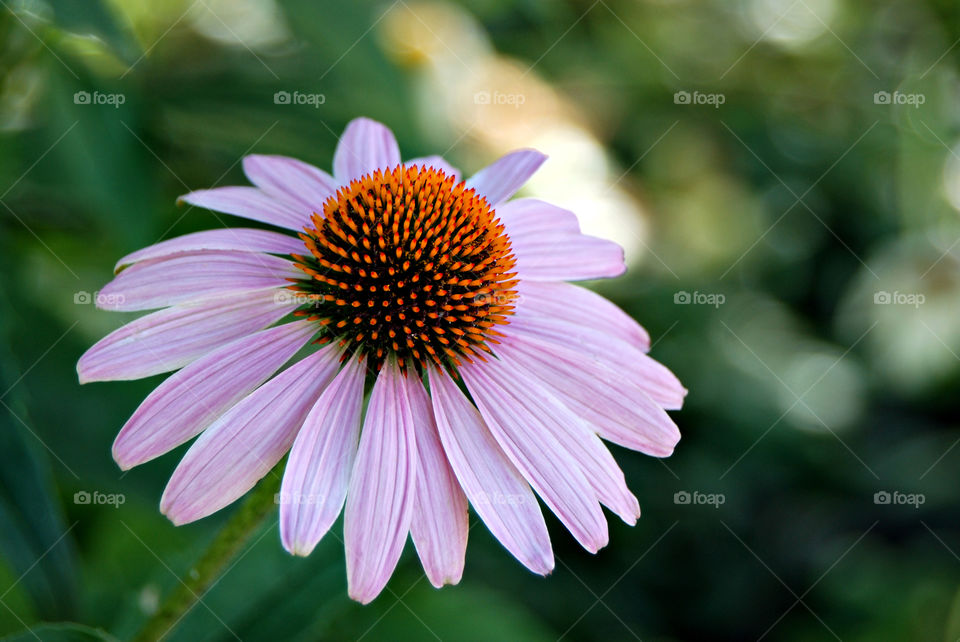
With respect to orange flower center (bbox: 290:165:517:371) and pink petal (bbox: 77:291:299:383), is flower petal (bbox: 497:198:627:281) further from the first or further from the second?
pink petal (bbox: 77:291:299:383)

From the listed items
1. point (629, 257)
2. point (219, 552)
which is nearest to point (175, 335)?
point (219, 552)

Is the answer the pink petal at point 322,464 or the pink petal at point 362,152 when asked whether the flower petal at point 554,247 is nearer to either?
the pink petal at point 362,152

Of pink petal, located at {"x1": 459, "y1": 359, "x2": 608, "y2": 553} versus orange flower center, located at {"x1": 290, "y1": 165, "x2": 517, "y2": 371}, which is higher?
orange flower center, located at {"x1": 290, "y1": 165, "x2": 517, "y2": 371}

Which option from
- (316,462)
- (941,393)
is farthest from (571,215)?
(941,393)

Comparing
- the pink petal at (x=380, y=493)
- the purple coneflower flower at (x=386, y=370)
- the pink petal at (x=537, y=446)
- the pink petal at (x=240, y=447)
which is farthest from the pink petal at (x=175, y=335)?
the pink petal at (x=537, y=446)

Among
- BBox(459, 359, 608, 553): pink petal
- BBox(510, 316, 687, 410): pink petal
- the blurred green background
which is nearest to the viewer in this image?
BBox(459, 359, 608, 553): pink petal

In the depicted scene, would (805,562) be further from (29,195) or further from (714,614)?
(29,195)

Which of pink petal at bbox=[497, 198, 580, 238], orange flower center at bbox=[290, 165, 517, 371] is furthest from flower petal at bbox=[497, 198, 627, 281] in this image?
orange flower center at bbox=[290, 165, 517, 371]
